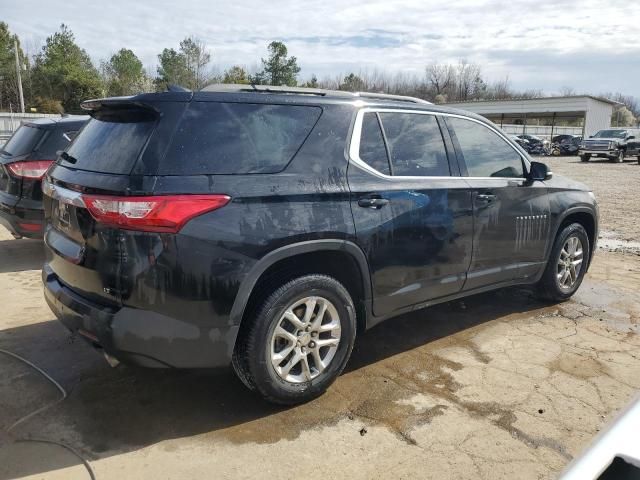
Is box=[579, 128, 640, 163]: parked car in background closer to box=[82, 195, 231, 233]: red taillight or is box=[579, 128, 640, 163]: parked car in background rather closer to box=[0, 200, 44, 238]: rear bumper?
box=[0, 200, 44, 238]: rear bumper

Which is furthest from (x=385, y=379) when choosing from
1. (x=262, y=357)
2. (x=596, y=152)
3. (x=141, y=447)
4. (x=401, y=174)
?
(x=596, y=152)

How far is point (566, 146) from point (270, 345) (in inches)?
1630

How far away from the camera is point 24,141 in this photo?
634 centimetres

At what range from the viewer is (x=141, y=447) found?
2.92m

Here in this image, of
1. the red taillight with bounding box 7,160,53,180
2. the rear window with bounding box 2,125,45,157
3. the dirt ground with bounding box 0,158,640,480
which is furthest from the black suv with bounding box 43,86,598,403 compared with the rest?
the rear window with bounding box 2,125,45,157

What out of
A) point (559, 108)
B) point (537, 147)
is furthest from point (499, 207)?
point (559, 108)

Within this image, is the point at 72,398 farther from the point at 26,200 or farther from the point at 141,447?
the point at 26,200

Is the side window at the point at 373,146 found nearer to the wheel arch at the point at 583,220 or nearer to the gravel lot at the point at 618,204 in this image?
the wheel arch at the point at 583,220

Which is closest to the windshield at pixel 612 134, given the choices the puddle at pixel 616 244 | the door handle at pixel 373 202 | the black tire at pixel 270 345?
the puddle at pixel 616 244

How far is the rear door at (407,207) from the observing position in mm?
3482

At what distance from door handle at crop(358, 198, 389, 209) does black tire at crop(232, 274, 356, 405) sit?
52 centimetres

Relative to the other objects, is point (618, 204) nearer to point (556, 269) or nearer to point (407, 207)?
point (556, 269)

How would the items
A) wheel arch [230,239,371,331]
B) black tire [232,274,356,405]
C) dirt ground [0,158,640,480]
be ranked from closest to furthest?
dirt ground [0,158,640,480] < wheel arch [230,239,371,331] < black tire [232,274,356,405]

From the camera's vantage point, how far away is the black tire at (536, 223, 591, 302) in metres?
5.16
